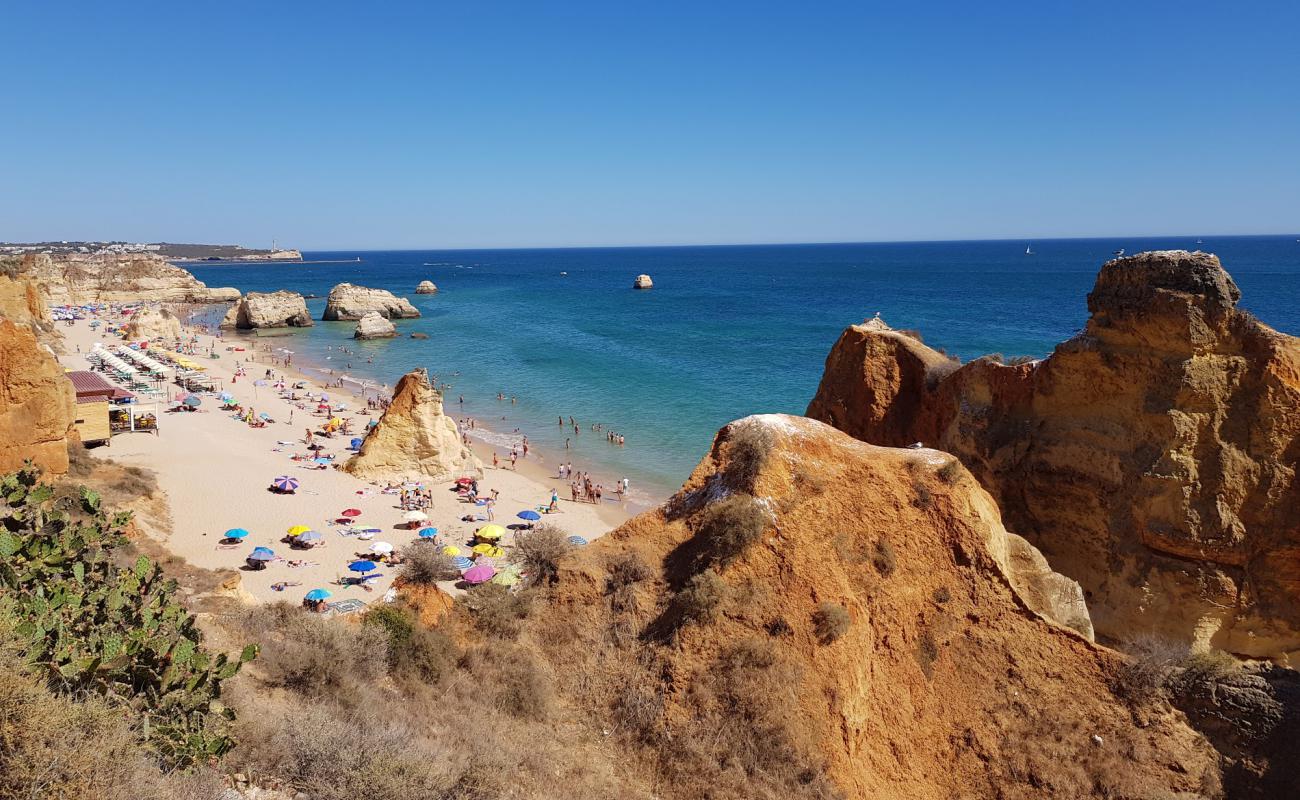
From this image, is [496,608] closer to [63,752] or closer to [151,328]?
[63,752]

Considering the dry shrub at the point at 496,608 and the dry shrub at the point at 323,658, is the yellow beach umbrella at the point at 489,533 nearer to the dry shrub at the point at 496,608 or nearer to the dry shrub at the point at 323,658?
the dry shrub at the point at 496,608

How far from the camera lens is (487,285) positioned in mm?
164750

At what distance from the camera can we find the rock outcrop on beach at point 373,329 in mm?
80500

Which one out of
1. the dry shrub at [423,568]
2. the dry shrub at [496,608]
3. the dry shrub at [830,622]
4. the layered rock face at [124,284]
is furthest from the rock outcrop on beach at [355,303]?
the dry shrub at [830,622]

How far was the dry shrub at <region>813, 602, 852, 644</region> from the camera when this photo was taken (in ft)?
33.4

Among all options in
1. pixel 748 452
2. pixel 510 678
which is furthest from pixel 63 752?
pixel 748 452

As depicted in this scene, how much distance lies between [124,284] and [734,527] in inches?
4892

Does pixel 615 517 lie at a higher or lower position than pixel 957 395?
lower

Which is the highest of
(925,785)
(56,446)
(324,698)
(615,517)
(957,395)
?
(957,395)

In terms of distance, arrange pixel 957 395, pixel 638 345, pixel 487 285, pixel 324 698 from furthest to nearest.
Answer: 1. pixel 487 285
2. pixel 638 345
3. pixel 957 395
4. pixel 324 698

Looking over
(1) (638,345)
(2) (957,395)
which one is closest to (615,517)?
(2) (957,395)

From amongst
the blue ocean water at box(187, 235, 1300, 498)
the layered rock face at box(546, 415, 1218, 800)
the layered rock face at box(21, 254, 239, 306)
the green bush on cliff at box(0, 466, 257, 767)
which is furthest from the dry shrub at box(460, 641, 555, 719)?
the layered rock face at box(21, 254, 239, 306)

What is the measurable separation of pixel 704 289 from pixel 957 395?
426 ft

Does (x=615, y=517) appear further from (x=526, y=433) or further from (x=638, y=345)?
(x=638, y=345)
